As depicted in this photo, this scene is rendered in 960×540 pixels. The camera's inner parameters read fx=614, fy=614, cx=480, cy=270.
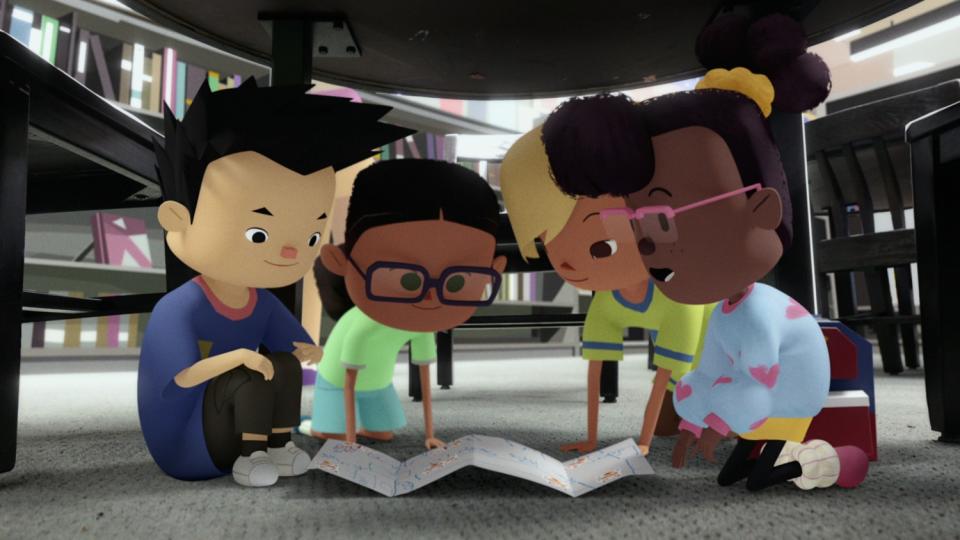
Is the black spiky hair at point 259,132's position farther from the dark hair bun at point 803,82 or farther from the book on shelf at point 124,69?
the book on shelf at point 124,69

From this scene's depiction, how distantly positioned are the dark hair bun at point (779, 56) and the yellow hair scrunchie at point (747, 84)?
17 mm

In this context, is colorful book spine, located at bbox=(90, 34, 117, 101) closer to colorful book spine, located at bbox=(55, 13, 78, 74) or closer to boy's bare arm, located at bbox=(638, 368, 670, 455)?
colorful book spine, located at bbox=(55, 13, 78, 74)

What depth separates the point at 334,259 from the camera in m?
0.82

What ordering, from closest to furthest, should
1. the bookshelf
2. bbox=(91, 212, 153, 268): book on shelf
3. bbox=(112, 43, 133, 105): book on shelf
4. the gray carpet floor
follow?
the gray carpet floor
the bookshelf
bbox=(112, 43, 133, 105): book on shelf
bbox=(91, 212, 153, 268): book on shelf

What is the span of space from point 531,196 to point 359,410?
1.49 ft

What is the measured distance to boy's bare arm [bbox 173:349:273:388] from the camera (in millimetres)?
672

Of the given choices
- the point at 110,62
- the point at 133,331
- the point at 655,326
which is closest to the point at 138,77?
the point at 110,62

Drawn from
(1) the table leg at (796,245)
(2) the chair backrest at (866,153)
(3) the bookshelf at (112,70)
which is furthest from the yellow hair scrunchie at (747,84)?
(3) the bookshelf at (112,70)

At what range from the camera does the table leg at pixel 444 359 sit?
1.91 meters

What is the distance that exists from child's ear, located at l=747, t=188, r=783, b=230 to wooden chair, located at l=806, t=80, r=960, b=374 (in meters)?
→ 1.25

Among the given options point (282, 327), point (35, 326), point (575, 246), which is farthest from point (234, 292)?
point (35, 326)

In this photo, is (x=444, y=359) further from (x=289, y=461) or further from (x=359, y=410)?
(x=289, y=461)

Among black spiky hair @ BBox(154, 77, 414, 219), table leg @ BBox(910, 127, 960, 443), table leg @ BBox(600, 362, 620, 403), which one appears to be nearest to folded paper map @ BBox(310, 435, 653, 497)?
black spiky hair @ BBox(154, 77, 414, 219)

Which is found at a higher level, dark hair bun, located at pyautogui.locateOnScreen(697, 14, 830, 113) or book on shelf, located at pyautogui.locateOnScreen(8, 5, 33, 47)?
book on shelf, located at pyautogui.locateOnScreen(8, 5, 33, 47)
